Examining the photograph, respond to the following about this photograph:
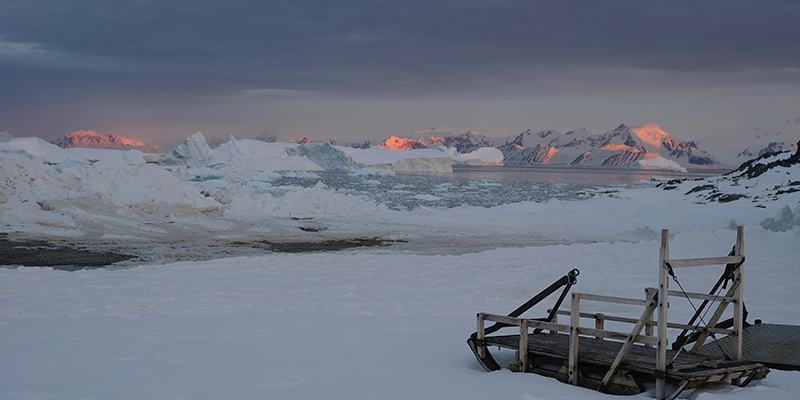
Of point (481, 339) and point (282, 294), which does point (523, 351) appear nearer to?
point (481, 339)

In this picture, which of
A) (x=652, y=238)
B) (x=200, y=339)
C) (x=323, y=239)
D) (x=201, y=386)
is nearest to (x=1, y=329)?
(x=200, y=339)

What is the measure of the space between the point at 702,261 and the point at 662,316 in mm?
700

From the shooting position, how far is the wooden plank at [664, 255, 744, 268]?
5246mm

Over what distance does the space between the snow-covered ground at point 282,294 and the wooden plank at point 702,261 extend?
1.15 m

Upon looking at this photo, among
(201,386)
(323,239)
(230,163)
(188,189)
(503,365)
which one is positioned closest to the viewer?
(201,386)

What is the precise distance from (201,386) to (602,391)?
367 cm

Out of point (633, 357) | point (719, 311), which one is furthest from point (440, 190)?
point (633, 357)

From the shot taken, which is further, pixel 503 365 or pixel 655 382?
pixel 503 365

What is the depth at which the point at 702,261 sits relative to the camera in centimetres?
537

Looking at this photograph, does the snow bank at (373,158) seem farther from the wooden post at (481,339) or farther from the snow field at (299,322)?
the wooden post at (481,339)

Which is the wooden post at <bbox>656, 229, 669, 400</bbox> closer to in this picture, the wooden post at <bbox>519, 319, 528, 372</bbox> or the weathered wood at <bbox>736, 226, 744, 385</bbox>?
the weathered wood at <bbox>736, 226, 744, 385</bbox>

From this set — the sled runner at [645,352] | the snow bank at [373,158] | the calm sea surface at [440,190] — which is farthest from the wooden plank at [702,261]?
the snow bank at [373,158]

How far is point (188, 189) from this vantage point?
1072 inches

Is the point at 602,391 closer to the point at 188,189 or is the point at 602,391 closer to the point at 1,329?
the point at 1,329
